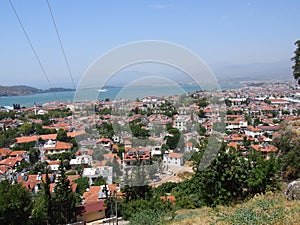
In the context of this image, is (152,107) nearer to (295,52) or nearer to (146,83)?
(146,83)

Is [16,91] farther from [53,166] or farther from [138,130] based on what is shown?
[138,130]

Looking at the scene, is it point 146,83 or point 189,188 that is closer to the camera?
point 146,83

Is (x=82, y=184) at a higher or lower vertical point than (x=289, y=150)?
lower

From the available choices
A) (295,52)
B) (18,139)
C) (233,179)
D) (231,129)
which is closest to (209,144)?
(233,179)

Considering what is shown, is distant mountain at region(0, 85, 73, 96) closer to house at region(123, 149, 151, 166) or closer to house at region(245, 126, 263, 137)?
house at region(245, 126, 263, 137)

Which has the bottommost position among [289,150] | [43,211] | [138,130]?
[43,211]

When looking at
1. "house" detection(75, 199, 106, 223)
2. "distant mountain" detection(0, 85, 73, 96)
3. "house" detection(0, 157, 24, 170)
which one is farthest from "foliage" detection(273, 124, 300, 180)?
"distant mountain" detection(0, 85, 73, 96)

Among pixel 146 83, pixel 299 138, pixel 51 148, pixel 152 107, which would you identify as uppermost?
pixel 146 83

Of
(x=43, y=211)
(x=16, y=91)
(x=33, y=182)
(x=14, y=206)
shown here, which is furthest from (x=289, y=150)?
(x=16, y=91)
